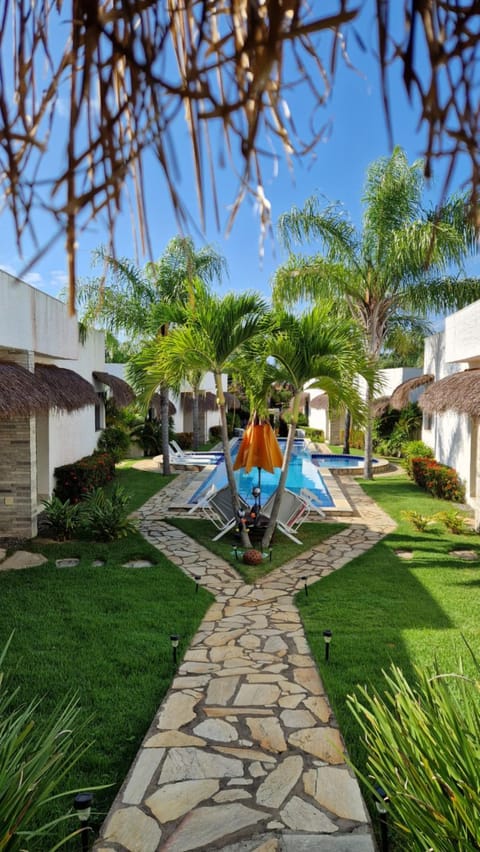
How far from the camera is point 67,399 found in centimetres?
1193

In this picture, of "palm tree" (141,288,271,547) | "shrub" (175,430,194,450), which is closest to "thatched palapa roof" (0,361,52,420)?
"palm tree" (141,288,271,547)

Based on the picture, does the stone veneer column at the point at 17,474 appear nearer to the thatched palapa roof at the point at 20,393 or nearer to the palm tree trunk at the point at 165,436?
the thatched palapa roof at the point at 20,393

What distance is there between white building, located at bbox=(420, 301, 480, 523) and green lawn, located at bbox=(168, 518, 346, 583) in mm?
3488

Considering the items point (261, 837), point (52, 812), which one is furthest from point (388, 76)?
point (52, 812)

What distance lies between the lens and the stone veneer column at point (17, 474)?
1066 cm

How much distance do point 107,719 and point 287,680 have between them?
1.80 meters

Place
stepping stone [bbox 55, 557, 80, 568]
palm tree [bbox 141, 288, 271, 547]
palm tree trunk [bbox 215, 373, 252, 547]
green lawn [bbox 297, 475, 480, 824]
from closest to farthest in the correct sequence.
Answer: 1. green lawn [bbox 297, 475, 480, 824]
2. stepping stone [bbox 55, 557, 80, 568]
3. palm tree [bbox 141, 288, 271, 547]
4. palm tree trunk [bbox 215, 373, 252, 547]

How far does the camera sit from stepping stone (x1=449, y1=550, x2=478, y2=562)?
32.3 ft

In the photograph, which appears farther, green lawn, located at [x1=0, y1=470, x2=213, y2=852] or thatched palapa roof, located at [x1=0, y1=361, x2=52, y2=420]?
thatched palapa roof, located at [x1=0, y1=361, x2=52, y2=420]

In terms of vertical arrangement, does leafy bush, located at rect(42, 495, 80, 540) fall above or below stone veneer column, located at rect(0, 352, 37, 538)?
below

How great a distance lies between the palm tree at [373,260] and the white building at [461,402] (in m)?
1.73

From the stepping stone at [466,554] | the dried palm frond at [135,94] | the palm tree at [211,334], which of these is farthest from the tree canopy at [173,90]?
the stepping stone at [466,554]

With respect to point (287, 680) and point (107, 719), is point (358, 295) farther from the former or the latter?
point (107, 719)

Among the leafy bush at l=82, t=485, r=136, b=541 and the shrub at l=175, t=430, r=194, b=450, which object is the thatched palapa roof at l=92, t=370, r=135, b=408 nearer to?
the shrub at l=175, t=430, r=194, b=450
